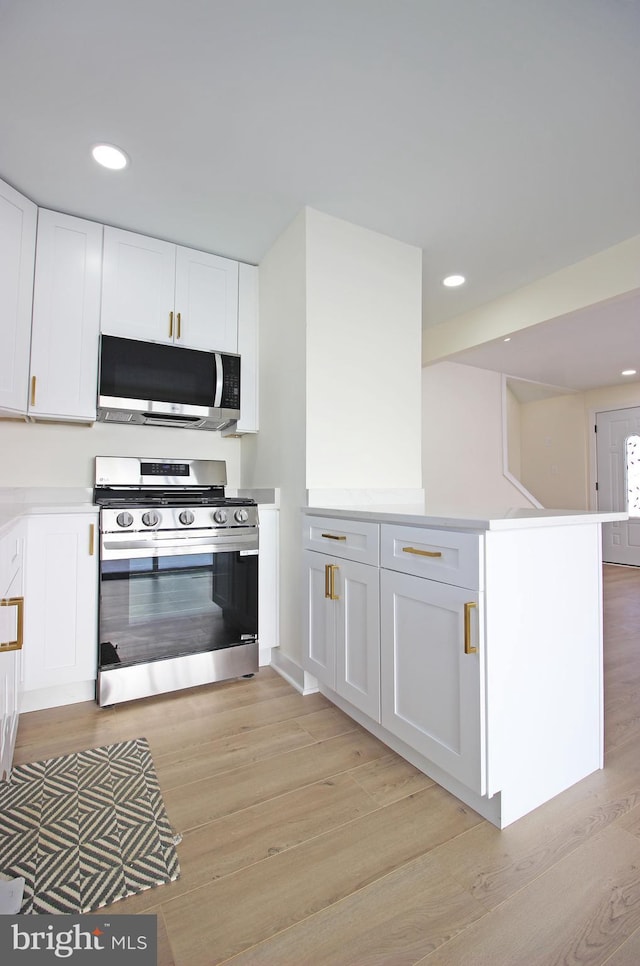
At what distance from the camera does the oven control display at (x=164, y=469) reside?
104 inches

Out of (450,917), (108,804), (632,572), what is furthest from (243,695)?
Result: (632,572)

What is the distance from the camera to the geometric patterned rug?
1.10m

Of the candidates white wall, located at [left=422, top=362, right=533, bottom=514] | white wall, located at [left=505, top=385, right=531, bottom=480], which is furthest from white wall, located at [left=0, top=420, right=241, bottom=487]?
white wall, located at [left=505, top=385, right=531, bottom=480]

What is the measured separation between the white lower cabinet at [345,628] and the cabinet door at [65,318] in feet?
4.73

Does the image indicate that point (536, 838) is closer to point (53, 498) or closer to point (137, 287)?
point (53, 498)

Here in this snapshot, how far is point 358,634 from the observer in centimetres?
177

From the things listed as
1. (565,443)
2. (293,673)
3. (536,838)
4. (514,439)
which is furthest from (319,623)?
(514,439)

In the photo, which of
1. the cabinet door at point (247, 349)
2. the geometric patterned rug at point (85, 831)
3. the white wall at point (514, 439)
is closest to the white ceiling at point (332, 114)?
the cabinet door at point (247, 349)

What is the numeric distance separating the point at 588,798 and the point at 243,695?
1414mm

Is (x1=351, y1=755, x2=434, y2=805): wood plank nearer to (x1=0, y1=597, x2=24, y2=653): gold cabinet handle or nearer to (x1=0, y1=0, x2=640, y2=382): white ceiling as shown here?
(x1=0, y1=597, x2=24, y2=653): gold cabinet handle

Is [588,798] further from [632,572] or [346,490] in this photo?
[632,572]

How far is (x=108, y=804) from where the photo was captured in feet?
4.56

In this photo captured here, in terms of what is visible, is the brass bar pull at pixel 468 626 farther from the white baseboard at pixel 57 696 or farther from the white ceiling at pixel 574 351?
the white ceiling at pixel 574 351

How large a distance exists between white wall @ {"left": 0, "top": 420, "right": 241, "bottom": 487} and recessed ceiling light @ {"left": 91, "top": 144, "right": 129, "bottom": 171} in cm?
127
